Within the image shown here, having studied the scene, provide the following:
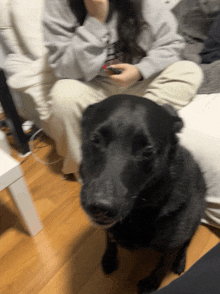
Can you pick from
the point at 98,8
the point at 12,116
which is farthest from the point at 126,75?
the point at 12,116

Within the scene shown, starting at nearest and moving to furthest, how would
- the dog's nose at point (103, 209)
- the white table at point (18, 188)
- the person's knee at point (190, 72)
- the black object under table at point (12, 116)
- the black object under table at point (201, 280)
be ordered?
the black object under table at point (201, 280), the dog's nose at point (103, 209), the white table at point (18, 188), the person's knee at point (190, 72), the black object under table at point (12, 116)

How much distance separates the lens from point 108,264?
0.97m

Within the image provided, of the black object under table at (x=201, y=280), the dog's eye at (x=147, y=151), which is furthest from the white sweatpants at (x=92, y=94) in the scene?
the black object under table at (x=201, y=280)

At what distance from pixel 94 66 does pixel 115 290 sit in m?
0.92

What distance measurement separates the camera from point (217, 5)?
134cm

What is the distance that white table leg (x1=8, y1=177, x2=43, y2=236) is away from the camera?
3.05 ft

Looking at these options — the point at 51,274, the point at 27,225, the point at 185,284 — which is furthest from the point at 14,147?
the point at 185,284

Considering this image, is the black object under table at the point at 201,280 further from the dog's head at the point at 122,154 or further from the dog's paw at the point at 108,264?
the dog's paw at the point at 108,264

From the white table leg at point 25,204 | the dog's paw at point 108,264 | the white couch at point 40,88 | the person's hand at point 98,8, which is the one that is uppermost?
the person's hand at point 98,8

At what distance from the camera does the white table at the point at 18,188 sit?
85 cm

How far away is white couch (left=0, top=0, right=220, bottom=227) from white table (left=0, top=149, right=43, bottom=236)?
1.31ft

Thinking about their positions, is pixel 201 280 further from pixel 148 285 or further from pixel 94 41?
pixel 94 41

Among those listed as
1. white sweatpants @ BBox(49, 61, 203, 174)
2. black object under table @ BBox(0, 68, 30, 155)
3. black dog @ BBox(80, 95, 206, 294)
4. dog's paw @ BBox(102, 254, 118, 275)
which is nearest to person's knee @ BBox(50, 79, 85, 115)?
white sweatpants @ BBox(49, 61, 203, 174)

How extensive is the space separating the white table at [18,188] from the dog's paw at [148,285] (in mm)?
532
